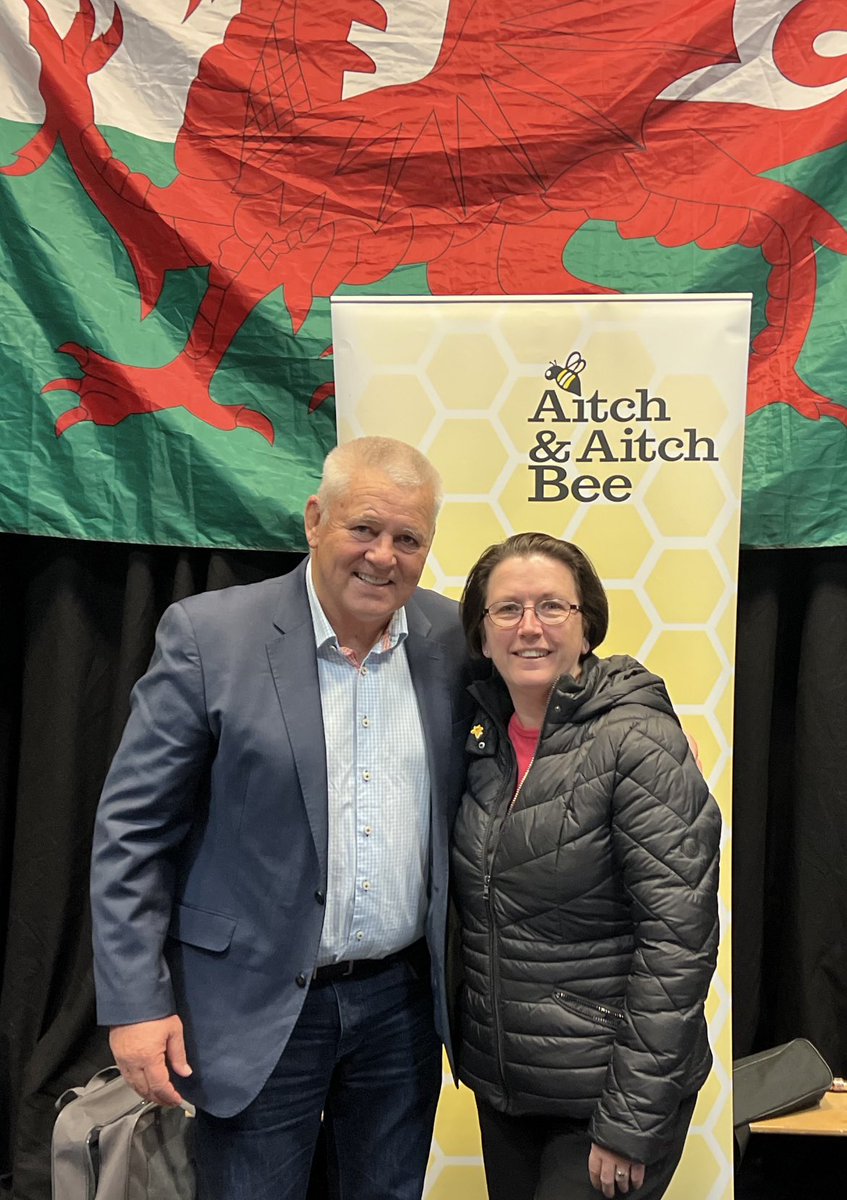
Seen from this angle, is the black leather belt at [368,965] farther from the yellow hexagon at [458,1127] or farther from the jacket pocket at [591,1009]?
the yellow hexagon at [458,1127]

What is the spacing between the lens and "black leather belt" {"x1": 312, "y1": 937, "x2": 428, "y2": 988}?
1637 millimetres

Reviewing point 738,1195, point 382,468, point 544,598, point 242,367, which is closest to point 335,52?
point 242,367

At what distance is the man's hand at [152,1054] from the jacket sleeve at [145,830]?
19mm

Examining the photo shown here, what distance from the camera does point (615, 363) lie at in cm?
234

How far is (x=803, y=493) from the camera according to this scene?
2564 mm

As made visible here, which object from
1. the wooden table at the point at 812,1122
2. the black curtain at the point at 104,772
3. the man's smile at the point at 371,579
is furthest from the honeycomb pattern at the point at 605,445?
the man's smile at the point at 371,579

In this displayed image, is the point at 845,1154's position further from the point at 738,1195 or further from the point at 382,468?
the point at 382,468

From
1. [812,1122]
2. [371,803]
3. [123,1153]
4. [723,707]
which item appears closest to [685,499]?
[723,707]

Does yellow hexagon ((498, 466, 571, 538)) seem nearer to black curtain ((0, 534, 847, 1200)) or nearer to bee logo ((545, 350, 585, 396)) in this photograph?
bee logo ((545, 350, 585, 396))

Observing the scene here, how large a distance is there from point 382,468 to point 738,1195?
7.07 ft

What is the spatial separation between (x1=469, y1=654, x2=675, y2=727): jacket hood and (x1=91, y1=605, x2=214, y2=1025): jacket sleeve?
52 centimetres

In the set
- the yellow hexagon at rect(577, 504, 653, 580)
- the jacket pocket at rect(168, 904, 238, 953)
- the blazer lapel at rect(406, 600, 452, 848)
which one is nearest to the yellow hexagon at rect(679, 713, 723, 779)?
the yellow hexagon at rect(577, 504, 653, 580)

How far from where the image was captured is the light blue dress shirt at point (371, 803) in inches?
63.3

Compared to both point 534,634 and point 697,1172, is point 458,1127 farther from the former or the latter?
point 534,634
